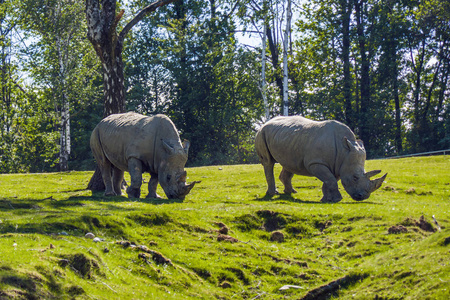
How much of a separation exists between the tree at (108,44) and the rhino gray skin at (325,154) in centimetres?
718

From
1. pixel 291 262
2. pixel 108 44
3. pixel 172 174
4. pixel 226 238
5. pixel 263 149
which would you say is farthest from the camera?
pixel 108 44

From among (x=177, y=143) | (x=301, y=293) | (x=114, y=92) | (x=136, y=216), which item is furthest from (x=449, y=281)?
(x=114, y=92)

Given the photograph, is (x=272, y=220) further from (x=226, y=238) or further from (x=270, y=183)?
(x=270, y=183)

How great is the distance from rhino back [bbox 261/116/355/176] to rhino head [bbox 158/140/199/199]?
4214mm

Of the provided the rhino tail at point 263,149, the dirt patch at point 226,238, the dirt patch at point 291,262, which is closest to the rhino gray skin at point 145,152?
the rhino tail at point 263,149

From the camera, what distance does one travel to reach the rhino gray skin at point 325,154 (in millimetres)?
20750

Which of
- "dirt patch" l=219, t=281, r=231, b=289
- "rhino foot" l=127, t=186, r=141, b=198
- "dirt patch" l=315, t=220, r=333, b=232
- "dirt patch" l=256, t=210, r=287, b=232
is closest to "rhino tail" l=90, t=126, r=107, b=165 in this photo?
"rhino foot" l=127, t=186, r=141, b=198

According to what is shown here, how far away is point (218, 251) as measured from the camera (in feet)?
44.3

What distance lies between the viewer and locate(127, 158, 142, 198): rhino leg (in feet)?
68.8

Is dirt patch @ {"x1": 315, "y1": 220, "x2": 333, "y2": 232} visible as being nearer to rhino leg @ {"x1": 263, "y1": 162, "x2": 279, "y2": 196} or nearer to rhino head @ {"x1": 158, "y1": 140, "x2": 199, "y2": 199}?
rhino head @ {"x1": 158, "y1": 140, "x2": 199, "y2": 199}

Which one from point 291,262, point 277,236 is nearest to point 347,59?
point 277,236

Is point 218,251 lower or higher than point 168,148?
lower

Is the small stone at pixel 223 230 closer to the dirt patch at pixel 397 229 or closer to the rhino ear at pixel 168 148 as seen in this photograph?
the dirt patch at pixel 397 229

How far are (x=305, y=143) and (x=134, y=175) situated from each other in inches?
255
